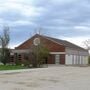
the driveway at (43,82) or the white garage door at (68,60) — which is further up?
the driveway at (43,82)

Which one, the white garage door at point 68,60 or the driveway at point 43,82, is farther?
the white garage door at point 68,60

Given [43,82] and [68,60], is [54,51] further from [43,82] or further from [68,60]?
[43,82]

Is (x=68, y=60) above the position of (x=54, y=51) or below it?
below

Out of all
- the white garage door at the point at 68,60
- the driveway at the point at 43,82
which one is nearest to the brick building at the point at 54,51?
the white garage door at the point at 68,60

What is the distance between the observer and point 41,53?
181ft

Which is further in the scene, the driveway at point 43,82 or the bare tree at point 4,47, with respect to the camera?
the bare tree at point 4,47

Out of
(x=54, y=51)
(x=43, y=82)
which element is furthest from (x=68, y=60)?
(x=43, y=82)

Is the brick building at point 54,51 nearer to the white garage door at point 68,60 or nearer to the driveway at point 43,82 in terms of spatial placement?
the white garage door at point 68,60

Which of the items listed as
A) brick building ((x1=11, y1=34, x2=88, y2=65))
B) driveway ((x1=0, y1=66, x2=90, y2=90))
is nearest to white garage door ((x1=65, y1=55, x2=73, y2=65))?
brick building ((x1=11, y1=34, x2=88, y2=65))

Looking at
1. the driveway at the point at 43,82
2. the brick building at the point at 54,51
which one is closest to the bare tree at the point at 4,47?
the brick building at the point at 54,51

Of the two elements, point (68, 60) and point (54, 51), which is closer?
point (54, 51)

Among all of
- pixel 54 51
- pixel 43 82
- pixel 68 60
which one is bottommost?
pixel 68 60

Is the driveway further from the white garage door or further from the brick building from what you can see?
the white garage door

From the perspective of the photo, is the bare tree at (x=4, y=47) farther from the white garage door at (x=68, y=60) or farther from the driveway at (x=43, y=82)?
the driveway at (x=43, y=82)
